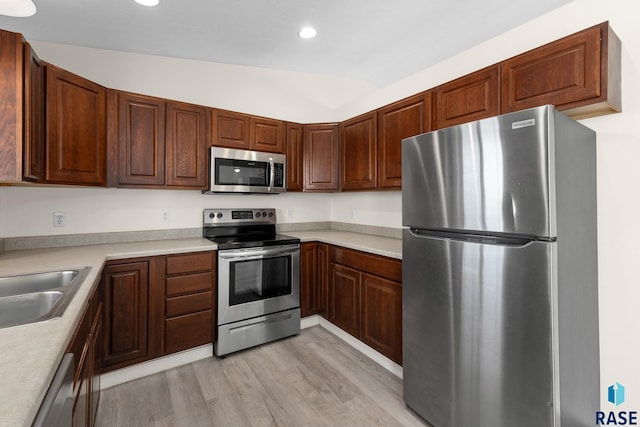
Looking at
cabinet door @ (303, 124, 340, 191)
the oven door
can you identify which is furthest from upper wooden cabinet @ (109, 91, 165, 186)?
cabinet door @ (303, 124, 340, 191)

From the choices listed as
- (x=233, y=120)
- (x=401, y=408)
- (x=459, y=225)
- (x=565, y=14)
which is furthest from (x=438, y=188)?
(x=233, y=120)

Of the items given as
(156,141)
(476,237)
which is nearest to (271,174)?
(156,141)

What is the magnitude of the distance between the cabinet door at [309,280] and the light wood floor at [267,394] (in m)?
0.46

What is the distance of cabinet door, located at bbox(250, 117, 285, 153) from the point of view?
2986 millimetres

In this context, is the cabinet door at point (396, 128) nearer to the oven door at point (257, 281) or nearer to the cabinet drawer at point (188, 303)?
the oven door at point (257, 281)

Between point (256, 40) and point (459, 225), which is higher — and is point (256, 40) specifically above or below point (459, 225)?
above

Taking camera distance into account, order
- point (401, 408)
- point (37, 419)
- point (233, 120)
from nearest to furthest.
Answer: point (37, 419) < point (401, 408) < point (233, 120)

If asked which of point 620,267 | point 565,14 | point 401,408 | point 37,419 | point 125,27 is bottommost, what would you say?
point 401,408

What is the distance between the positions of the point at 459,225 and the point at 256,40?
2246 millimetres

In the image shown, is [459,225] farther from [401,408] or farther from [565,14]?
[565,14]

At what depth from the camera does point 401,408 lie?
1.95m

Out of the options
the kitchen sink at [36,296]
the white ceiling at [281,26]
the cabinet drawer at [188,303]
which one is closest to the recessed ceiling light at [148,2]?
the white ceiling at [281,26]

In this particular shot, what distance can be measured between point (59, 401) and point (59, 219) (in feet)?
7.16

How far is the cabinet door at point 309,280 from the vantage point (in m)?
2.98
